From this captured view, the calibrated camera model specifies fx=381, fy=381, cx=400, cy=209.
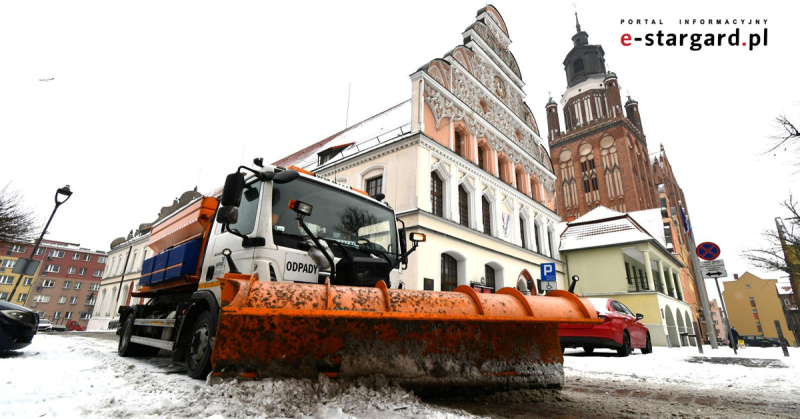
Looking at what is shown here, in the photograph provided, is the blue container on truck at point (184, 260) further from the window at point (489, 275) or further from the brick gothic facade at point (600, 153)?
the brick gothic facade at point (600, 153)

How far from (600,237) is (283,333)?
24.8 meters

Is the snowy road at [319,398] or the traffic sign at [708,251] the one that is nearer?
the snowy road at [319,398]

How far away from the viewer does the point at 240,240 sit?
13.9 feet

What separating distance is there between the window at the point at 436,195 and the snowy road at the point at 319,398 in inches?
384

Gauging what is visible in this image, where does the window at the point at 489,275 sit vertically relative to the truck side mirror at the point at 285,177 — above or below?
above

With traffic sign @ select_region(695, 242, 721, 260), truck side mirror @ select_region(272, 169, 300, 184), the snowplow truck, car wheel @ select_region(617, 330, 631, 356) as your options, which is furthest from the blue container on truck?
traffic sign @ select_region(695, 242, 721, 260)

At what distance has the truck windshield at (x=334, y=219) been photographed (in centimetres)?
417

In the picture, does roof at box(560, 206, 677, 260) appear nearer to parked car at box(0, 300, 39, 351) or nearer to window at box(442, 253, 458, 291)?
window at box(442, 253, 458, 291)

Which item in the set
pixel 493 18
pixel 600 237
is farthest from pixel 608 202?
pixel 493 18

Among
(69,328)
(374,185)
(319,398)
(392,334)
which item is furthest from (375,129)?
(69,328)

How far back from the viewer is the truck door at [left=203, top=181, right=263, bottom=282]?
4043mm

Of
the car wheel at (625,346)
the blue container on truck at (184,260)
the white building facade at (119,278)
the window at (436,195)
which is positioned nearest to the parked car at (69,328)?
the white building facade at (119,278)

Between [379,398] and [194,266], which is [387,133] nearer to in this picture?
[194,266]

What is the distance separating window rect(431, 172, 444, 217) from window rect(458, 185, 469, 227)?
3.90ft
